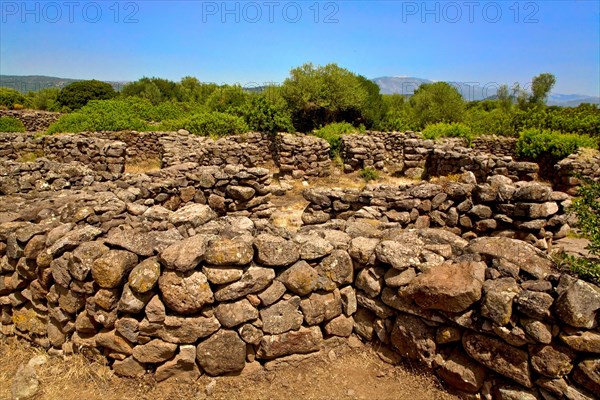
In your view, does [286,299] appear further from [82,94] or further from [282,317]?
[82,94]

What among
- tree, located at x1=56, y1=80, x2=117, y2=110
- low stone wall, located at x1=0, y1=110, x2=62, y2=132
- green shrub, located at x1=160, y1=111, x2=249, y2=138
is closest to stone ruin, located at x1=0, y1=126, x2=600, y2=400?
green shrub, located at x1=160, y1=111, x2=249, y2=138

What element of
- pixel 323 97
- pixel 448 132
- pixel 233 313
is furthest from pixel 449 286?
pixel 323 97

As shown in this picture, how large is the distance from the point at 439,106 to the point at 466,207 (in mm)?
27284

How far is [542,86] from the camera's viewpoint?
5938cm

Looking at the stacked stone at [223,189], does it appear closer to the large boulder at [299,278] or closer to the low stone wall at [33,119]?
the large boulder at [299,278]

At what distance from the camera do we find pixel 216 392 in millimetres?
4098

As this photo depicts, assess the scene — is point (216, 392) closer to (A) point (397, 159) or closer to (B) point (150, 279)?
(B) point (150, 279)

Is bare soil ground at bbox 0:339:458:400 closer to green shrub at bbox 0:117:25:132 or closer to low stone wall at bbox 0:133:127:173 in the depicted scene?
low stone wall at bbox 0:133:127:173

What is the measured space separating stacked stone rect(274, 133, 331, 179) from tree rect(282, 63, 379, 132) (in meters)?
10.1

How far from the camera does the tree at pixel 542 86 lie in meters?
57.2

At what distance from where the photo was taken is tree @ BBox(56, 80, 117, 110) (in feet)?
114

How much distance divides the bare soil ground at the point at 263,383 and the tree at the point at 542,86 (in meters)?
64.7

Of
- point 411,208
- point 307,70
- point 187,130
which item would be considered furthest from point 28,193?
point 307,70

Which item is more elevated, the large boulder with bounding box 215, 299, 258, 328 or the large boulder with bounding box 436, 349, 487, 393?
the large boulder with bounding box 215, 299, 258, 328
